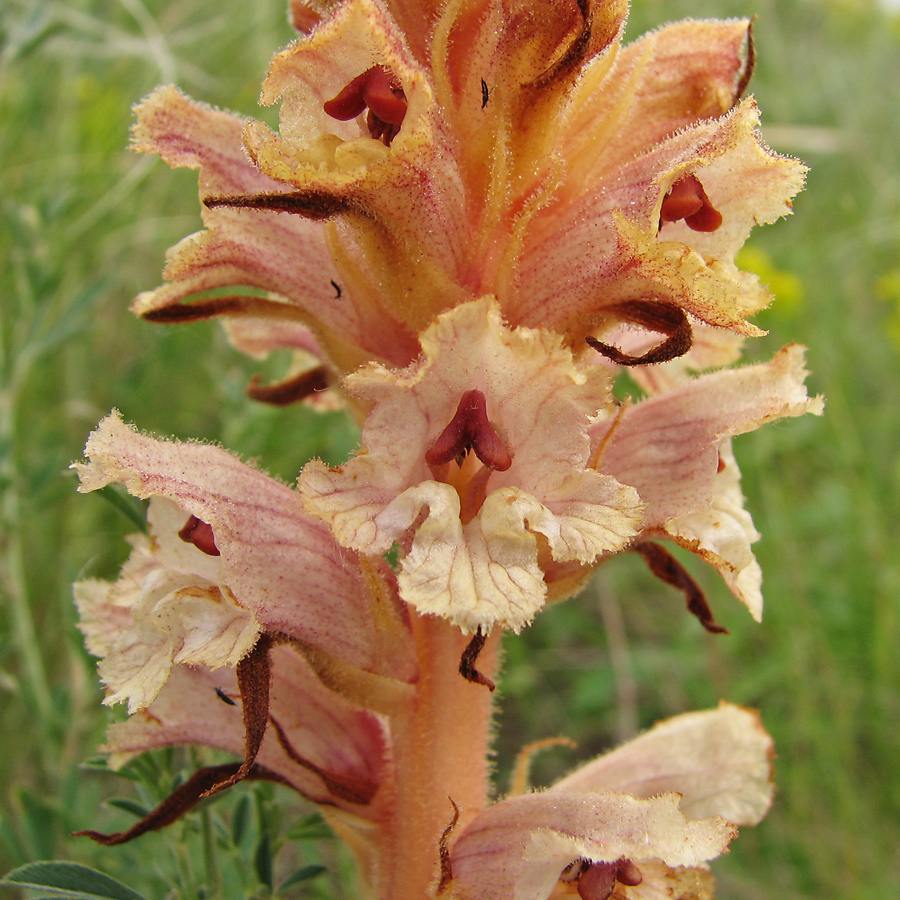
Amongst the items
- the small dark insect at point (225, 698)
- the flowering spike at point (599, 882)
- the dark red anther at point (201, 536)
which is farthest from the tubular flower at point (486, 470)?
the flowering spike at point (599, 882)

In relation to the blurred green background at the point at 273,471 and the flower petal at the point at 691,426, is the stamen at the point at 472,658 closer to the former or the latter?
the flower petal at the point at 691,426

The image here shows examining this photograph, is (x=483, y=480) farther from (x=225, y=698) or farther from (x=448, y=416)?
(x=225, y=698)

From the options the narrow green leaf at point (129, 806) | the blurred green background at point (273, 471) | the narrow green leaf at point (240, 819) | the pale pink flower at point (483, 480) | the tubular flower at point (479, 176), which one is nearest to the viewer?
the pale pink flower at point (483, 480)

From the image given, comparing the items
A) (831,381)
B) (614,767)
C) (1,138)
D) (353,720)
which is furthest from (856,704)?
(1,138)

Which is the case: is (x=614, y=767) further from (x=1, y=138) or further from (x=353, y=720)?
(x=1, y=138)

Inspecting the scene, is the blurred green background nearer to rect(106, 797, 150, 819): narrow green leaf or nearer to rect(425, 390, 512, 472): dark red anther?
rect(106, 797, 150, 819): narrow green leaf

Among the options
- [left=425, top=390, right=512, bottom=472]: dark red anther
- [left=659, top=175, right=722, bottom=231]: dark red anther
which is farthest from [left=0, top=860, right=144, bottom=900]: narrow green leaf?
[left=659, top=175, right=722, bottom=231]: dark red anther

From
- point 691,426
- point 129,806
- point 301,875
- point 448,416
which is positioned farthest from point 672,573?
point 129,806

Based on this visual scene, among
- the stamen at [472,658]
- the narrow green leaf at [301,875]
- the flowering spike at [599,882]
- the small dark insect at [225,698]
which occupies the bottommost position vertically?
the narrow green leaf at [301,875]
